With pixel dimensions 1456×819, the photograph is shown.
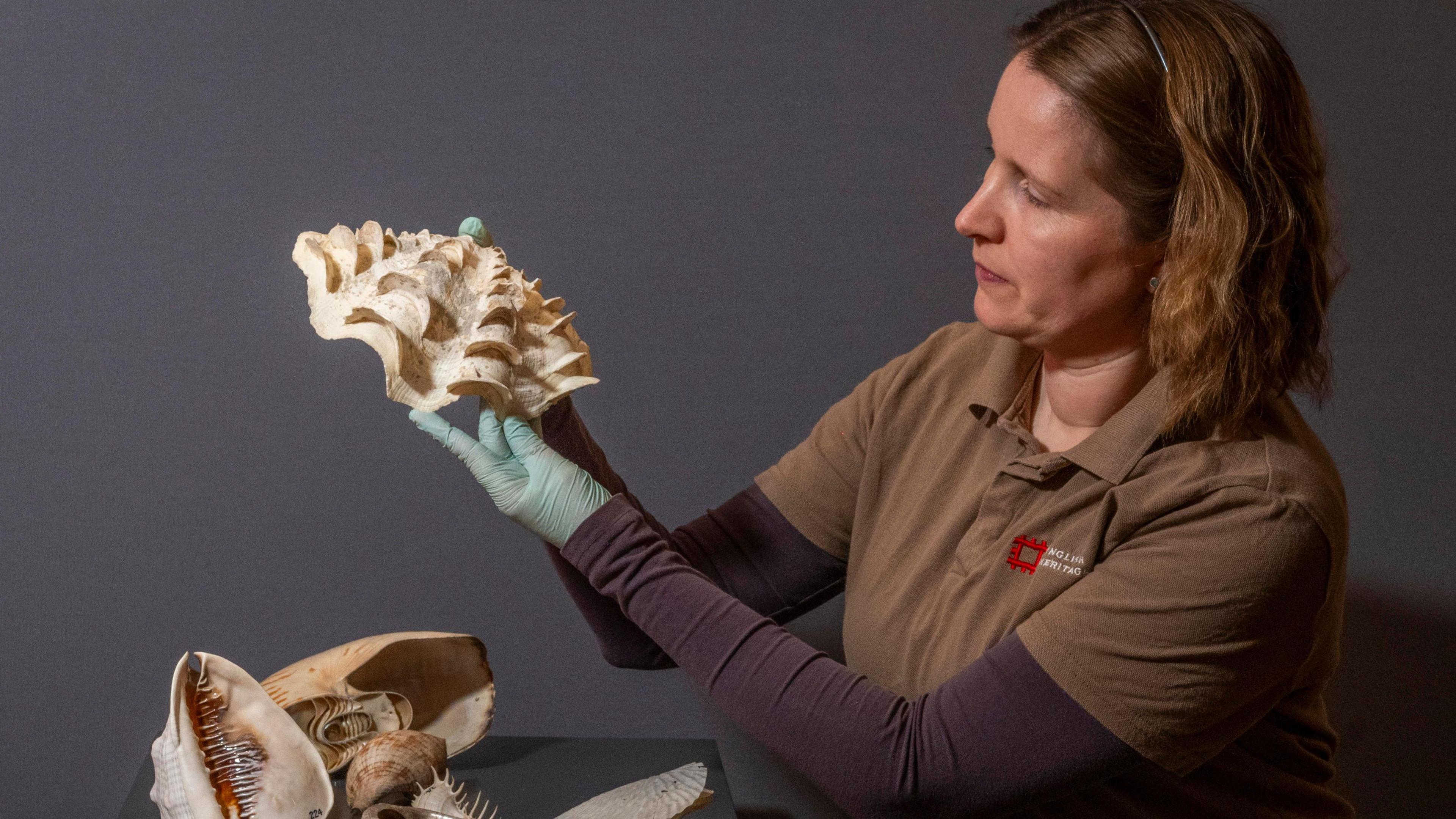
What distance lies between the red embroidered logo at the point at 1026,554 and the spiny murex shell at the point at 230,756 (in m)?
0.73

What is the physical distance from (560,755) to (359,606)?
459mm

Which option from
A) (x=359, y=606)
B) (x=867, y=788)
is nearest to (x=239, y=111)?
(x=359, y=606)

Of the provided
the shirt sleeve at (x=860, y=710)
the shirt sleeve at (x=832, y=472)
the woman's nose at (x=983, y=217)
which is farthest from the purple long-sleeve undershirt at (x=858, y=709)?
the woman's nose at (x=983, y=217)

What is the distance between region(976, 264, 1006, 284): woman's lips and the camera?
1027 mm

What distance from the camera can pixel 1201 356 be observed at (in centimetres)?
94

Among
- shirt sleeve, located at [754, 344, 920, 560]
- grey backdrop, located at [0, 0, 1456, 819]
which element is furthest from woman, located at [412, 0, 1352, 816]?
grey backdrop, located at [0, 0, 1456, 819]

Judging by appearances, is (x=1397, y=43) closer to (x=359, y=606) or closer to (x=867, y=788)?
(x=867, y=788)

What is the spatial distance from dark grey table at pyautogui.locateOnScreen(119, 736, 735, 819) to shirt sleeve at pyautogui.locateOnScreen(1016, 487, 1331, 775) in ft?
1.88

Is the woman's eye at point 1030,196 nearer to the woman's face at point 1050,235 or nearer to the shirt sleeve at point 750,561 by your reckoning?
the woman's face at point 1050,235

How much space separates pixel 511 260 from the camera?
5.29 feet

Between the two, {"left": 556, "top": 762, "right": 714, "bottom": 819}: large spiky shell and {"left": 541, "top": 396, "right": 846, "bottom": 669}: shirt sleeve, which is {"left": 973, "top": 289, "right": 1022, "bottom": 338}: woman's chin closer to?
{"left": 541, "top": 396, "right": 846, "bottom": 669}: shirt sleeve

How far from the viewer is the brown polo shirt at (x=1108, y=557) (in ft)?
2.88

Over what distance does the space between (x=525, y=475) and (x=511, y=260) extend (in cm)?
62

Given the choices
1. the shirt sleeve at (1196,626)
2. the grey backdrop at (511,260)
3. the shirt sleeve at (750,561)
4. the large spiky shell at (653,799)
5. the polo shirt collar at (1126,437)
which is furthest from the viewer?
the grey backdrop at (511,260)
